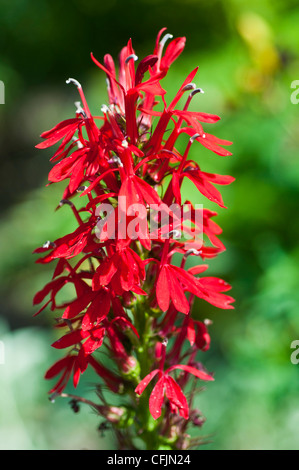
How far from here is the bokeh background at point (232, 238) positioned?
2268mm

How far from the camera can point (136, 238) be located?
1061mm

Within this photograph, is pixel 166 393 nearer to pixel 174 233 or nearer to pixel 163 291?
pixel 163 291

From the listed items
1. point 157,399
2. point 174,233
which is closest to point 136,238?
point 174,233

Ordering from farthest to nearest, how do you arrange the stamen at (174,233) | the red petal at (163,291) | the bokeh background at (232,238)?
the bokeh background at (232,238) → the stamen at (174,233) → the red petal at (163,291)

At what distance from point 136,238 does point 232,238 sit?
7.29 ft

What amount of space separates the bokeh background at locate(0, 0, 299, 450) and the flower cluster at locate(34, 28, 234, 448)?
218 millimetres

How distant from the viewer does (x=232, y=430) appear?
2.40 metres

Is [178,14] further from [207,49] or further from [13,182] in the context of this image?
[13,182]

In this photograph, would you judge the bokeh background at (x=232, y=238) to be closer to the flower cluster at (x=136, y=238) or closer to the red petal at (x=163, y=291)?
the flower cluster at (x=136, y=238)

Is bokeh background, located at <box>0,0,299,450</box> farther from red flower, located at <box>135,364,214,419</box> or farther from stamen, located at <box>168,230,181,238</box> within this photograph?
stamen, located at <box>168,230,181,238</box>

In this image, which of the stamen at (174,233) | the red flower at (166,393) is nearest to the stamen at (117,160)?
the stamen at (174,233)

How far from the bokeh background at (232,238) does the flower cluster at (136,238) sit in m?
0.22

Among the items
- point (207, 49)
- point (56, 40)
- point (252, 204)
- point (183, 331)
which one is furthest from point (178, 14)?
point (183, 331)

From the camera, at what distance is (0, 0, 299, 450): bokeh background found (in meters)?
2.27
